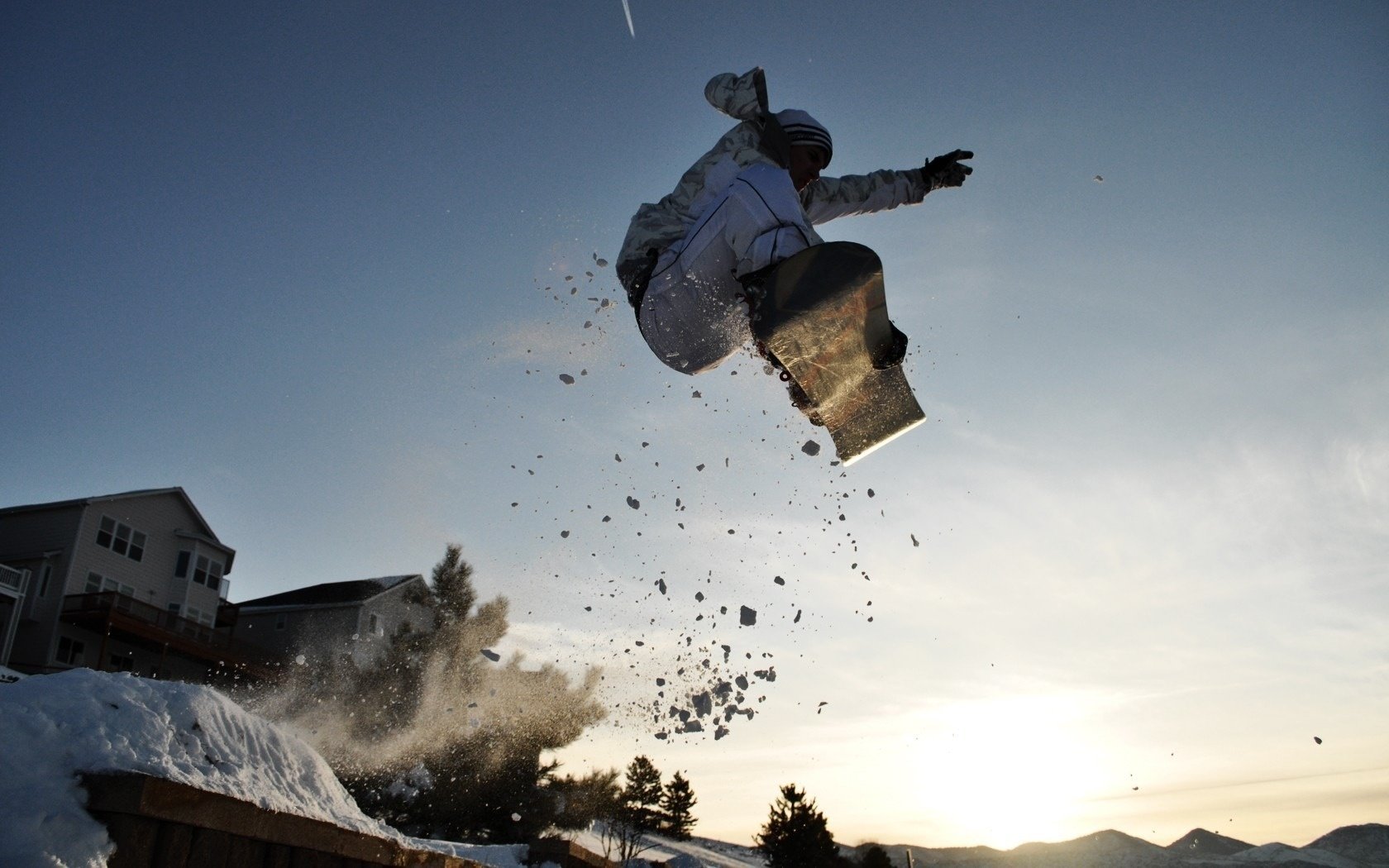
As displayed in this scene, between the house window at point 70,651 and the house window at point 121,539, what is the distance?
2.55 metres

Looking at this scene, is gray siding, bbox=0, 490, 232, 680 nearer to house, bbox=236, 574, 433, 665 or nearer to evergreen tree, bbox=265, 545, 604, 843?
house, bbox=236, 574, 433, 665

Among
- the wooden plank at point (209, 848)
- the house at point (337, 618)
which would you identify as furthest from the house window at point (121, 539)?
the wooden plank at point (209, 848)

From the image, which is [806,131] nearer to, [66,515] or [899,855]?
[66,515]

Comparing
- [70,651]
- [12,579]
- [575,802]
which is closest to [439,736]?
[575,802]

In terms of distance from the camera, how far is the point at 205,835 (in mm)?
2656

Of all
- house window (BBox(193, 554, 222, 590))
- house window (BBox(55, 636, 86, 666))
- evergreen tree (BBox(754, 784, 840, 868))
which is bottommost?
evergreen tree (BBox(754, 784, 840, 868))

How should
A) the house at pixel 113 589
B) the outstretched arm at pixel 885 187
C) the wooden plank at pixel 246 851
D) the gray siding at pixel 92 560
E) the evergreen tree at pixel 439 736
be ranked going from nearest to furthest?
the wooden plank at pixel 246 851
the outstretched arm at pixel 885 187
the evergreen tree at pixel 439 736
the house at pixel 113 589
the gray siding at pixel 92 560

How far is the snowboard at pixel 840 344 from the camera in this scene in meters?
3.82

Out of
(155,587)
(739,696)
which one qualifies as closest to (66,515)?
(155,587)

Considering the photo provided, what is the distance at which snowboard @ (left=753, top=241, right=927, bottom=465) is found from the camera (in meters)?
3.82

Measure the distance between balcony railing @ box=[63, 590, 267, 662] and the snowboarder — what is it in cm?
2160

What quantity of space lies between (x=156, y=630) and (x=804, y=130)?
2297 cm

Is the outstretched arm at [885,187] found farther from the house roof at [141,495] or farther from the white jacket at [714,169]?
the house roof at [141,495]

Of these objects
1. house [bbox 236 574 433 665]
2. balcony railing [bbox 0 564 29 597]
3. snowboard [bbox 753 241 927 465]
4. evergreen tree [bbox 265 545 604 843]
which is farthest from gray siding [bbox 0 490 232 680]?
snowboard [bbox 753 241 927 465]
